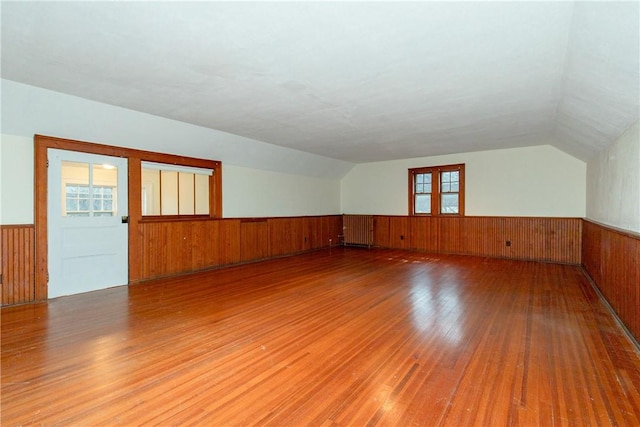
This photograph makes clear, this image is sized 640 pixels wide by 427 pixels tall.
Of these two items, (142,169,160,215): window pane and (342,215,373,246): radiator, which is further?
(342,215,373,246): radiator

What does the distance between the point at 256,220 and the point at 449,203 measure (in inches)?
194

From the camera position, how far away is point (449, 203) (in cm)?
828

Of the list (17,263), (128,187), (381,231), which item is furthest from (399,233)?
(17,263)

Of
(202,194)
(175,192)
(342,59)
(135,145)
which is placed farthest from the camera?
(175,192)

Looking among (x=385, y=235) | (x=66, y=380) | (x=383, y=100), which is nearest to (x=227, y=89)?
(x=383, y=100)

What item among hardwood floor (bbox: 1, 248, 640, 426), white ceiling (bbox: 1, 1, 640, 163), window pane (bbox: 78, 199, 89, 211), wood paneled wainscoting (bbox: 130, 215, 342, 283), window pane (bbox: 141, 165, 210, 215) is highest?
white ceiling (bbox: 1, 1, 640, 163)

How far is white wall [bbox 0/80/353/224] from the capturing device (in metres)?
3.78

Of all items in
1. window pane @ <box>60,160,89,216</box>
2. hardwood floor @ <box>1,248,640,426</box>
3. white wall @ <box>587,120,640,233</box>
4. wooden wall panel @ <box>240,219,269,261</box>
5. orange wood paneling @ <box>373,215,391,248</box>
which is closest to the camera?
hardwood floor @ <box>1,248,640,426</box>

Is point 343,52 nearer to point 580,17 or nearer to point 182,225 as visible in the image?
point 580,17

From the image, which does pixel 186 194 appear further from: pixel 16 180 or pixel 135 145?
pixel 16 180

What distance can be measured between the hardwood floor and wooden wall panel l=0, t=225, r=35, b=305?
33 cm

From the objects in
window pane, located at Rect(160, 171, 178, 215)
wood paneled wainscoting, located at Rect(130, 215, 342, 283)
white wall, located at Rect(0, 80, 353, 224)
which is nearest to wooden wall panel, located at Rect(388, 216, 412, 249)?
wood paneled wainscoting, located at Rect(130, 215, 342, 283)

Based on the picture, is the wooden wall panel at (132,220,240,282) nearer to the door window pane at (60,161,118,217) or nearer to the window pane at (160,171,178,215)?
the door window pane at (60,161,118,217)

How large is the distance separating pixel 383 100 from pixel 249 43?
1963mm
